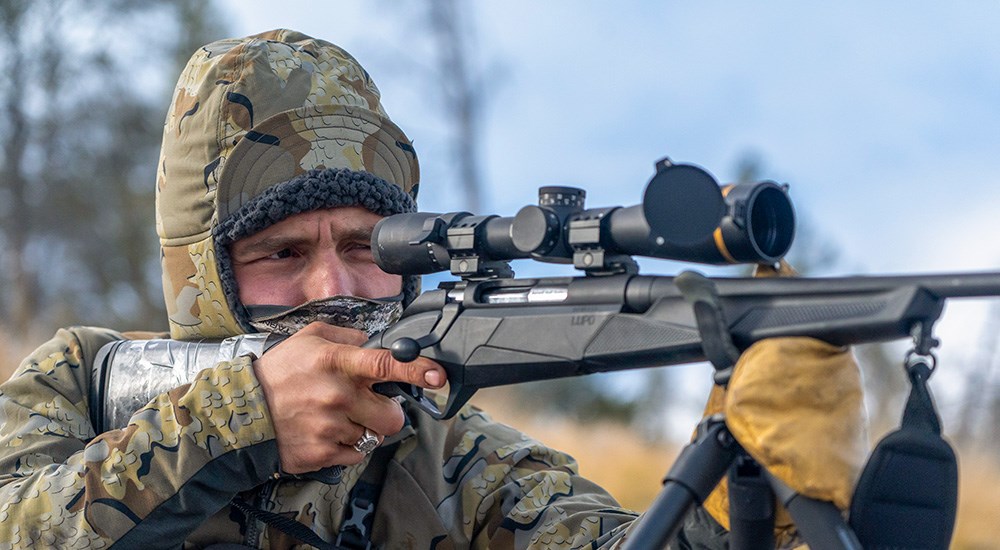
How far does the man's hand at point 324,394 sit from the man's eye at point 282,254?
67 centimetres

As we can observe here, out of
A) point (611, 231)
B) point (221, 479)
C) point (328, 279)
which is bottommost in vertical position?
point (221, 479)

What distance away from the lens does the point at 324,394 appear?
3260mm

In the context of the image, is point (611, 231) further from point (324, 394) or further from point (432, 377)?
point (324, 394)

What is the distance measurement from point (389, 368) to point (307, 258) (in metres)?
0.92

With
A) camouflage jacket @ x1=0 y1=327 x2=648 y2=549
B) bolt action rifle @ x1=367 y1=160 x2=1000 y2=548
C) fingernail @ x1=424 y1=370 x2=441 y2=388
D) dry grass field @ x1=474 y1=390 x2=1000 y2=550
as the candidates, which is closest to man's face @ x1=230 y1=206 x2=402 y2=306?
camouflage jacket @ x1=0 y1=327 x2=648 y2=549

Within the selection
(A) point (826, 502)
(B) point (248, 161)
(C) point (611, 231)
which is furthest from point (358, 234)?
(A) point (826, 502)

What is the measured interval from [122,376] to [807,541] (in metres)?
2.29

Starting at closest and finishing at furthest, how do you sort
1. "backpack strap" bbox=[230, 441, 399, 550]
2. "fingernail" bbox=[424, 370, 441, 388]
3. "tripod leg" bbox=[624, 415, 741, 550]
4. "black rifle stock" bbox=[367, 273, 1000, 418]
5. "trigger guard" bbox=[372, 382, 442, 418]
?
"black rifle stock" bbox=[367, 273, 1000, 418] → "tripod leg" bbox=[624, 415, 741, 550] → "fingernail" bbox=[424, 370, 441, 388] → "trigger guard" bbox=[372, 382, 442, 418] → "backpack strap" bbox=[230, 441, 399, 550]

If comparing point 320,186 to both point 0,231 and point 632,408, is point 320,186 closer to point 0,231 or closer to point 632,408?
point 632,408

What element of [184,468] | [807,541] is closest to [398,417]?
[184,468]

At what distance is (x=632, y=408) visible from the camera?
760 inches

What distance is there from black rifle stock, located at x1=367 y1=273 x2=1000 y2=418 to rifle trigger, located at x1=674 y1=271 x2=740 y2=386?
2 cm

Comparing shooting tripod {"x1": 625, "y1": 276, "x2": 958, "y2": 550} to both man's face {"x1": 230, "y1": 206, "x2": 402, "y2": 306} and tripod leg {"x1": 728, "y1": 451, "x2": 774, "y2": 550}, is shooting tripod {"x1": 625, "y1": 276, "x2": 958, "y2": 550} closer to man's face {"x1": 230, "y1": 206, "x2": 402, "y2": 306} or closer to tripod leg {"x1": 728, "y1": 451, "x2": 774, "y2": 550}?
tripod leg {"x1": 728, "y1": 451, "x2": 774, "y2": 550}

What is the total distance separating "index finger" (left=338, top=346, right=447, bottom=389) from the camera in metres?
3.13
